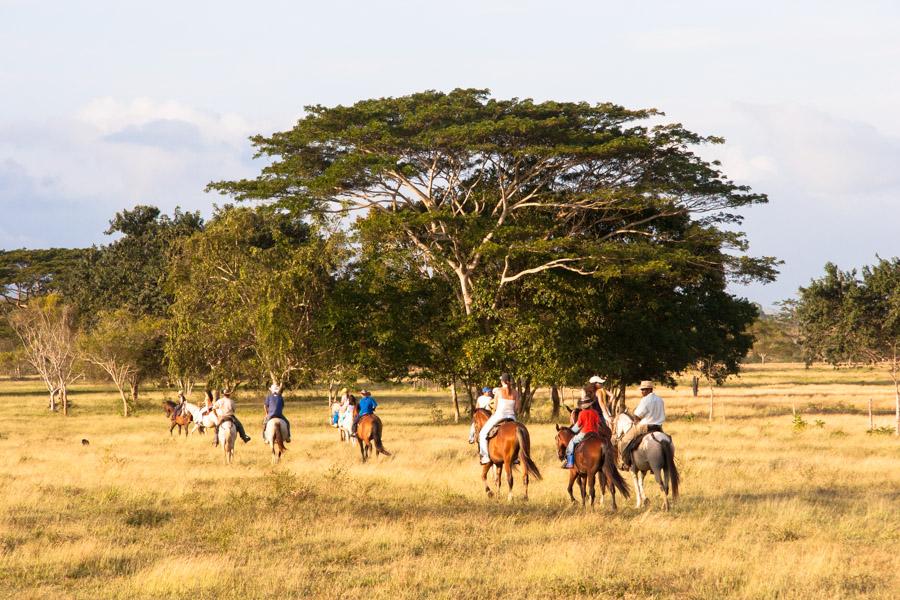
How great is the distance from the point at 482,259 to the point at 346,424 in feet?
41.0

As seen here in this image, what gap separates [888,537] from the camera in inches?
561

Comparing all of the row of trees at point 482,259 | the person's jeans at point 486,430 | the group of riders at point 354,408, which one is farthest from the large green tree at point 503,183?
the person's jeans at point 486,430

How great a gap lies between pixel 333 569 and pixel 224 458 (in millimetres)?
15116

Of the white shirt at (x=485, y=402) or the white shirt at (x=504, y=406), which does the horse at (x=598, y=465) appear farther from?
the white shirt at (x=485, y=402)

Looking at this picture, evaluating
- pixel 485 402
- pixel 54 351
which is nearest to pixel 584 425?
pixel 485 402

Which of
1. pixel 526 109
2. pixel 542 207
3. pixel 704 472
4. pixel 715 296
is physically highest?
pixel 526 109

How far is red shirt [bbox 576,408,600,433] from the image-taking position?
56.7 ft

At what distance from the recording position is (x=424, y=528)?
15.0m

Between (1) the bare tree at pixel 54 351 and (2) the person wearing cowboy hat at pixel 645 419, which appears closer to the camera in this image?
(2) the person wearing cowboy hat at pixel 645 419

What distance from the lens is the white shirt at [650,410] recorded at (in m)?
16.8

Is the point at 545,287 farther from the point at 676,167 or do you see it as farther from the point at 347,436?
the point at 347,436

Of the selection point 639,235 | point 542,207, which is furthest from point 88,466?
point 639,235

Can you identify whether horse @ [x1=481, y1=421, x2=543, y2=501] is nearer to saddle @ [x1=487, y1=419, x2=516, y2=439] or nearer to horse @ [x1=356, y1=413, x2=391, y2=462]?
saddle @ [x1=487, y1=419, x2=516, y2=439]

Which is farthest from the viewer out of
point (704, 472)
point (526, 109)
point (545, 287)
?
point (545, 287)
